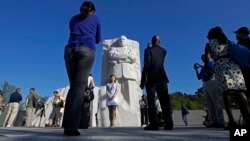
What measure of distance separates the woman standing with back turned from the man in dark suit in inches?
77.1

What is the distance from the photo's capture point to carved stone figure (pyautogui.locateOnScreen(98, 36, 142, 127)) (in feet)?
56.7

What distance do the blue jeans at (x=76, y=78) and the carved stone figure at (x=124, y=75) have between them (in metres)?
12.4

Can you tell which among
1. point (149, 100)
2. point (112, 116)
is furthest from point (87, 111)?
point (149, 100)

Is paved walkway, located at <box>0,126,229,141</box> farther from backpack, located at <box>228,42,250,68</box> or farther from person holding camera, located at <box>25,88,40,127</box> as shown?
person holding camera, located at <box>25,88,40,127</box>

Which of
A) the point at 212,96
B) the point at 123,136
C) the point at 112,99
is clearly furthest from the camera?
the point at 112,99

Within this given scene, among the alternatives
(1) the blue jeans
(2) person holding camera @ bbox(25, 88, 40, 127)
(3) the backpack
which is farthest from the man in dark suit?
(2) person holding camera @ bbox(25, 88, 40, 127)

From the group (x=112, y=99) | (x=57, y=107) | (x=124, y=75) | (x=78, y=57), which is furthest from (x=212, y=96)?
(x=124, y=75)

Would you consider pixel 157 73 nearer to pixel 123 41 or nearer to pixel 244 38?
pixel 244 38

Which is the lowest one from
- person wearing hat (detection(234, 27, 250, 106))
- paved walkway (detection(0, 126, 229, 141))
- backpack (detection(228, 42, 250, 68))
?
paved walkway (detection(0, 126, 229, 141))

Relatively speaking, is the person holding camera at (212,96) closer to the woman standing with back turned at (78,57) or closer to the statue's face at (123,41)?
the woman standing with back turned at (78,57)

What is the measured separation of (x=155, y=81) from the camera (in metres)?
6.73

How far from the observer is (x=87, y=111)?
905 centimetres

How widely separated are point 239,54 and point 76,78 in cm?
278

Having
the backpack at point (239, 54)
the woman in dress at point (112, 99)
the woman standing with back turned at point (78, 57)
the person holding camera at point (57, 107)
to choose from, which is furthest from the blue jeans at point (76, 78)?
the person holding camera at point (57, 107)
